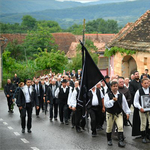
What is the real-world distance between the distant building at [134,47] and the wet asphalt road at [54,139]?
10806 mm

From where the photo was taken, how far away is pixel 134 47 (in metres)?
24.1

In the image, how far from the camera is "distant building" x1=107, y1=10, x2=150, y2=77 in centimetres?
2373

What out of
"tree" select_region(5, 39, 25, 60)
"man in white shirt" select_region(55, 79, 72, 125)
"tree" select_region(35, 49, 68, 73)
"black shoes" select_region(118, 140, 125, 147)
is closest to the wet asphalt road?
"black shoes" select_region(118, 140, 125, 147)

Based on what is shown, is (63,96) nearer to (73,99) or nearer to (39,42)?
(73,99)

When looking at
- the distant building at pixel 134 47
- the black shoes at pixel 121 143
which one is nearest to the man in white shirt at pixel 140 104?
the black shoes at pixel 121 143

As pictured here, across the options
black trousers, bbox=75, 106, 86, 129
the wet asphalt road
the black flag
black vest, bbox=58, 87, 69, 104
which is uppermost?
the black flag

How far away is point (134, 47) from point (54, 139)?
13882 millimetres

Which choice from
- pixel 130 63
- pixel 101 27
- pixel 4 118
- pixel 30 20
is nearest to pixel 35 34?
pixel 130 63

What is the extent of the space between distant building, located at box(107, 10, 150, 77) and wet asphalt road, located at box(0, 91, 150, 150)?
1081cm

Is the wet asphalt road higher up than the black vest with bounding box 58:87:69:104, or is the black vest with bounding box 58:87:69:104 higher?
the black vest with bounding box 58:87:69:104

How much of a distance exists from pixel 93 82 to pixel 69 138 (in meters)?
2.17

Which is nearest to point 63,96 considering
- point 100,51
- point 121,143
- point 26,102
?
point 26,102

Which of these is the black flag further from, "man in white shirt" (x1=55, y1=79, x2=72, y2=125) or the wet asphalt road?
"man in white shirt" (x1=55, y1=79, x2=72, y2=125)

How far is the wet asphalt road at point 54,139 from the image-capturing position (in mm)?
10305
